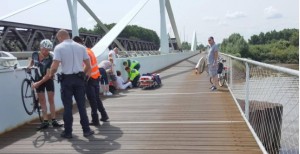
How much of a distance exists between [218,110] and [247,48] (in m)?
95.3

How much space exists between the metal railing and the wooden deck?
15.1 inches

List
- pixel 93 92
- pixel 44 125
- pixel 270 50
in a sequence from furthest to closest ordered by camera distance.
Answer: pixel 270 50 < pixel 93 92 < pixel 44 125

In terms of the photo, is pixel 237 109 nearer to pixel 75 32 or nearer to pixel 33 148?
pixel 33 148

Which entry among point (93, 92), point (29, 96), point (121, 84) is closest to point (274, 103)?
point (93, 92)

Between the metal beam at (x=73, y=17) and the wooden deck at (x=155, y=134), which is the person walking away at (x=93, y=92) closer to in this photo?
the wooden deck at (x=155, y=134)

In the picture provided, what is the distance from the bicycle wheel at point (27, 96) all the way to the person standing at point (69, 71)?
1.39 m

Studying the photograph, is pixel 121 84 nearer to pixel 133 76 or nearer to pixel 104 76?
pixel 133 76

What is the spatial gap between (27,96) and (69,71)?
1935 mm

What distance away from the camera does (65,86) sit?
5867 millimetres

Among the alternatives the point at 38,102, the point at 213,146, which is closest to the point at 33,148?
the point at 38,102

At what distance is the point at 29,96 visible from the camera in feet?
24.1

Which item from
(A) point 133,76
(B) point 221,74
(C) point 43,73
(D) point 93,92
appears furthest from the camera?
(A) point 133,76

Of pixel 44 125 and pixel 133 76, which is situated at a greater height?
pixel 133 76

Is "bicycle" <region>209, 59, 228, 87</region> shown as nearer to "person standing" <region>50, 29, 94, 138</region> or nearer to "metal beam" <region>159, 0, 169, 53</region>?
"person standing" <region>50, 29, 94, 138</region>
